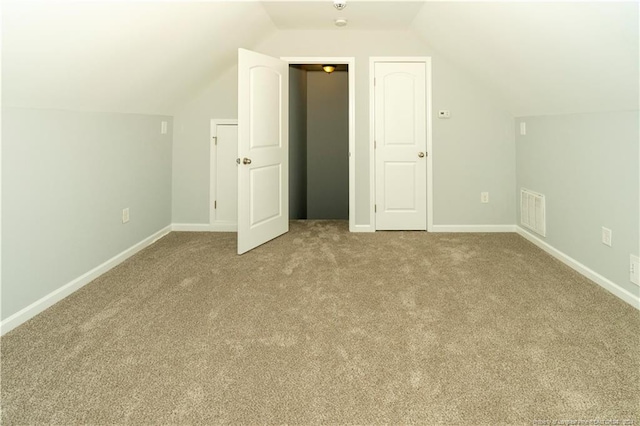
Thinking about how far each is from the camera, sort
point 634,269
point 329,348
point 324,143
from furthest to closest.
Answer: point 324,143 < point 634,269 < point 329,348

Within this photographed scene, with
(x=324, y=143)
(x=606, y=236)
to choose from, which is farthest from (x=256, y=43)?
(x=606, y=236)

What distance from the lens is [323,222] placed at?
469 cm

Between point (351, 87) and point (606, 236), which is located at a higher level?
point (351, 87)

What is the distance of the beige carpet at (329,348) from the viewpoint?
1371mm

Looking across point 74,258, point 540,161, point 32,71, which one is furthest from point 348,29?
point 74,258

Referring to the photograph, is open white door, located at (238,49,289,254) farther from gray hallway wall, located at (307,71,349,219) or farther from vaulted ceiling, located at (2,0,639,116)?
gray hallway wall, located at (307,71,349,219)

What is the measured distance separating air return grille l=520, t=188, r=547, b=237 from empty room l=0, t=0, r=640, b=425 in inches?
1.6

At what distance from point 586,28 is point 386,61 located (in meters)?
2.31

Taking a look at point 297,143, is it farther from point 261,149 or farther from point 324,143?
point 261,149

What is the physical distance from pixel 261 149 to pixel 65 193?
1679 millimetres

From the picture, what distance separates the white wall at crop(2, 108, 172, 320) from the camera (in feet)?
6.58

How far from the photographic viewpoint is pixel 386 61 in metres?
4.12

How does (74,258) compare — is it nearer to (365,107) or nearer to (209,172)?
(209,172)

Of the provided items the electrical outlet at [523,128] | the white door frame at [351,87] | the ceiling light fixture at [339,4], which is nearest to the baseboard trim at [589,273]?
the electrical outlet at [523,128]
